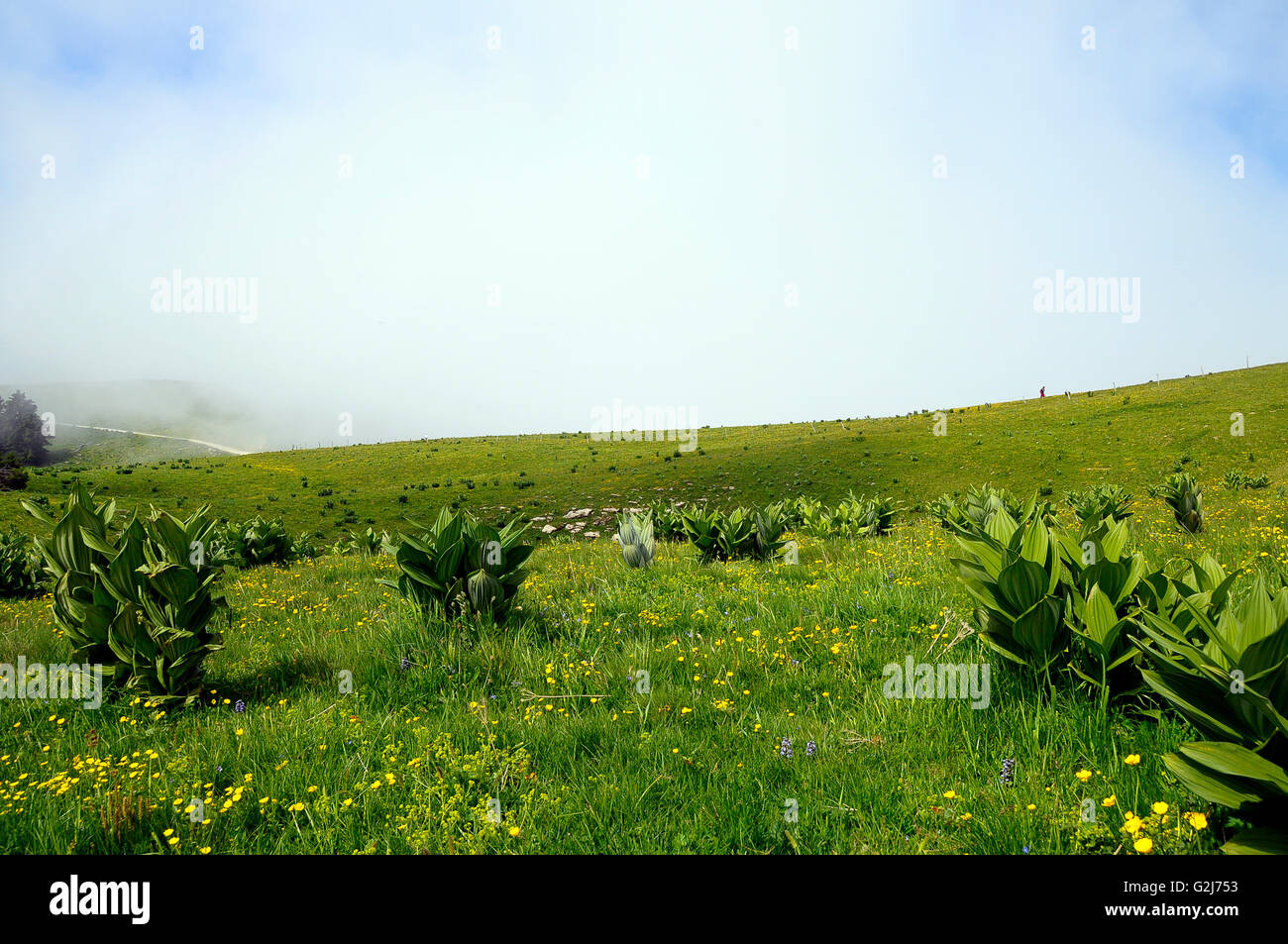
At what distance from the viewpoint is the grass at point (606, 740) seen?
247 cm

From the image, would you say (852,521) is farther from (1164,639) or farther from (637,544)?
(1164,639)

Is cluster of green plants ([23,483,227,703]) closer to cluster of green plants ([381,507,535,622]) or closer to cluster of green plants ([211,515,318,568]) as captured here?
cluster of green plants ([381,507,535,622])

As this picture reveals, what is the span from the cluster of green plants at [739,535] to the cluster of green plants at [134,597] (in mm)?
6470

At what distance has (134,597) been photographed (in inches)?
158

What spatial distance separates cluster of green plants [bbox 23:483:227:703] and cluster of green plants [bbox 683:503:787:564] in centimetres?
647

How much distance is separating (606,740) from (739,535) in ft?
20.4

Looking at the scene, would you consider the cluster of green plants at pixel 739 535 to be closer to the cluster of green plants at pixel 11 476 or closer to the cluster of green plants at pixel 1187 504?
the cluster of green plants at pixel 1187 504

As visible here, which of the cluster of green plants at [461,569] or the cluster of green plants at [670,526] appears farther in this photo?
the cluster of green plants at [670,526]

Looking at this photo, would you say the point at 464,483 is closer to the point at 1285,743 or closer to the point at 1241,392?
the point at 1285,743

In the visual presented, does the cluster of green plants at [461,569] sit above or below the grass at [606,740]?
above

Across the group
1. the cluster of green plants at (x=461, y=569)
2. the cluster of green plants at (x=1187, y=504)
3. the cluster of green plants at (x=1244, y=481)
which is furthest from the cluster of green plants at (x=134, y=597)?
the cluster of green plants at (x=1244, y=481)

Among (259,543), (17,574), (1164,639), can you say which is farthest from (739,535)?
(17,574)
